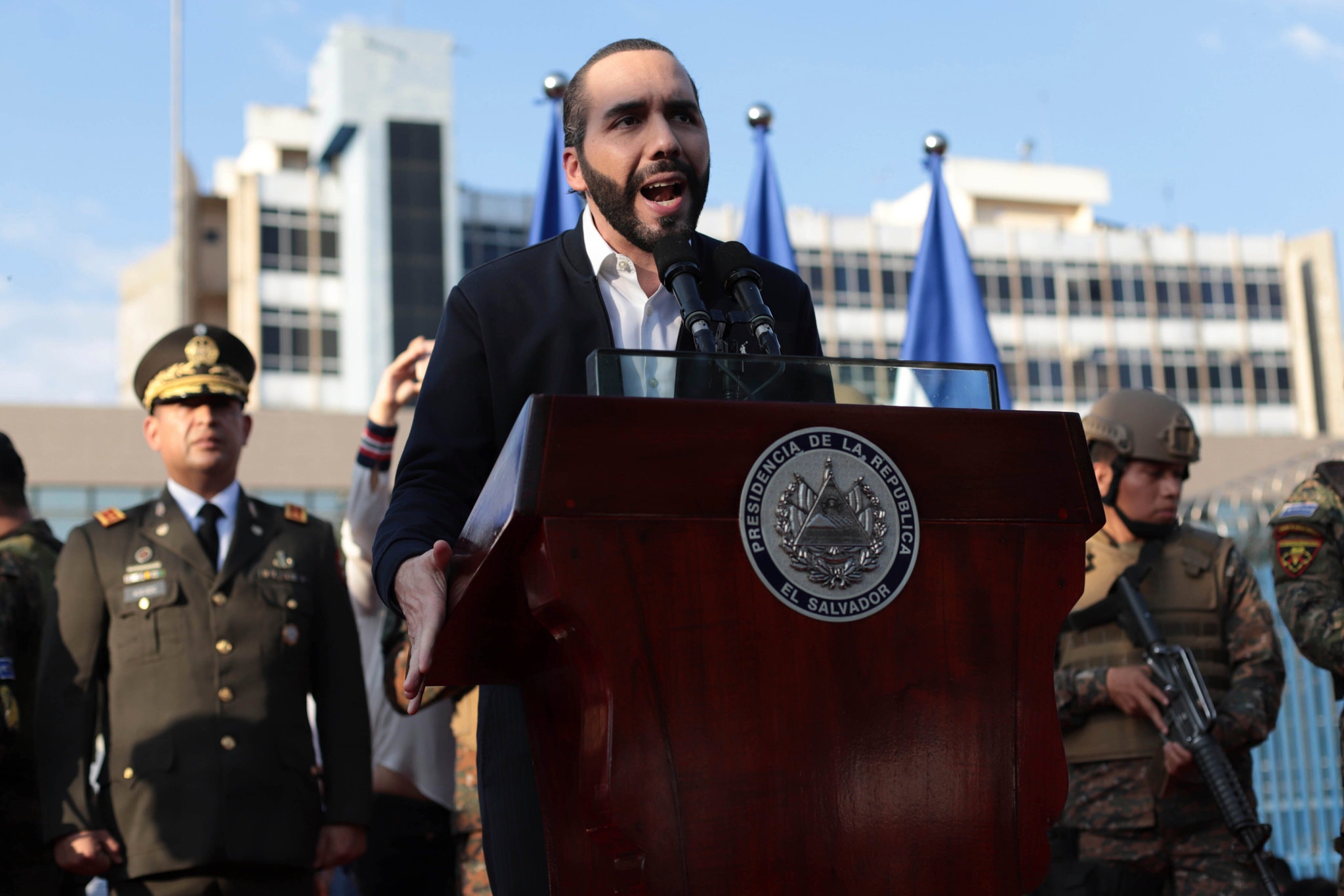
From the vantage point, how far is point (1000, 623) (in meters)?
1.55

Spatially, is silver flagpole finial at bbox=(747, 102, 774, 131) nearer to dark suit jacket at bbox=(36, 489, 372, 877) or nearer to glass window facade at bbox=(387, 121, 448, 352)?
dark suit jacket at bbox=(36, 489, 372, 877)

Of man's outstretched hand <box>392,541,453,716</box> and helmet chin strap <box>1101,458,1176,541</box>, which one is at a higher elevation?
helmet chin strap <box>1101,458,1176,541</box>

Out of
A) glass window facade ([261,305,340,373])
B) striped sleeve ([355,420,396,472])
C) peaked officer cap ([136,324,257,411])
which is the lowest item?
striped sleeve ([355,420,396,472])

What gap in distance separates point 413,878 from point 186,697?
1.58m

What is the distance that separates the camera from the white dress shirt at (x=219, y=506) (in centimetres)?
420

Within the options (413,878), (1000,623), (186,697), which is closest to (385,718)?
(413,878)

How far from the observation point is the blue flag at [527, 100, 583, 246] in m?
8.34

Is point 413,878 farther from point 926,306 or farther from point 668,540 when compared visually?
point 926,306

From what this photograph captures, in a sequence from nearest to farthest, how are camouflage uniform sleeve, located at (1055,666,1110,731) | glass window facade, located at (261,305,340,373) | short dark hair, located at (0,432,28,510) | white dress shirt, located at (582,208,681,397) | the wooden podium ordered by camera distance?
the wooden podium < white dress shirt, located at (582,208,681,397) < camouflage uniform sleeve, located at (1055,666,1110,731) < short dark hair, located at (0,432,28,510) < glass window facade, located at (261,305,340,373)

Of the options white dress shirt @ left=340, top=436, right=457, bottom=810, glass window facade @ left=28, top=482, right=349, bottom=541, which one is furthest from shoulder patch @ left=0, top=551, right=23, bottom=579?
glass window facade @ left=28, top=482, right=349, bottom=541

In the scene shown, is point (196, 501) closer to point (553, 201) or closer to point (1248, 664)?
point (1248, 664)

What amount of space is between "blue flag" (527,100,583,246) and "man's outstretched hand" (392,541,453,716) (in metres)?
6.49

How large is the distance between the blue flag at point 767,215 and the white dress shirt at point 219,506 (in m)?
5.30

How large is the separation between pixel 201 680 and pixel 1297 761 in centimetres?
914
